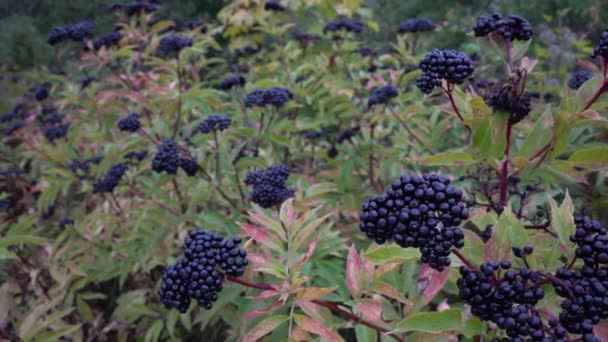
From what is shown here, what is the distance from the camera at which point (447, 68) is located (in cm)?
179

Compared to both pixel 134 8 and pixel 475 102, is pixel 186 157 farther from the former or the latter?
pixel 134 8

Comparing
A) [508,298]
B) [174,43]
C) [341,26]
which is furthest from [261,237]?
[341,26]

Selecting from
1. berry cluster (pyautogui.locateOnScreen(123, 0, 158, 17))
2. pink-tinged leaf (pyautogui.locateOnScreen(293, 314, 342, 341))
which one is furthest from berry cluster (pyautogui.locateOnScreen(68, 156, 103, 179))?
pink-tinged leaf (pyautogui.locateOnScreen(293, 314, 342, 341))

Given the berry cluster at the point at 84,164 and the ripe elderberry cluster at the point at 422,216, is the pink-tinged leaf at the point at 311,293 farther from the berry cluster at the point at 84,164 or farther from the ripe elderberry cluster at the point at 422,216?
the berry cluster at the point at 84,164

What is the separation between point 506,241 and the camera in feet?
4.50

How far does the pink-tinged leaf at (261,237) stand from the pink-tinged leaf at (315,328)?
0.33 m

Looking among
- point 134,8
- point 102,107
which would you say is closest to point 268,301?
point 102,107

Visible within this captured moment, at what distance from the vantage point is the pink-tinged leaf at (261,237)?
5.94ft

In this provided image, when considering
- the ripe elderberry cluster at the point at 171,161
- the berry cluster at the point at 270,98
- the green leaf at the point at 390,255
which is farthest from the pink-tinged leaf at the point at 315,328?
the berry cluster at the point at 270,98

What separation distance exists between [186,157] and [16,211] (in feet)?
13.7

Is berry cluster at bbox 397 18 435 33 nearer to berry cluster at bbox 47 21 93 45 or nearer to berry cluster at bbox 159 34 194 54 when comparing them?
berry cluster at bbox 159 34 194 54

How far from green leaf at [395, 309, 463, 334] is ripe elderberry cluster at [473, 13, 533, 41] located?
117cm

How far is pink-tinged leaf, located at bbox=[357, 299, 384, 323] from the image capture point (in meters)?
1.63

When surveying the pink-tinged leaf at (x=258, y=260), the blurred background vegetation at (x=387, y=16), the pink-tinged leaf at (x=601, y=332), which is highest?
the pink-tinged leaf at (x=601, y=332)
